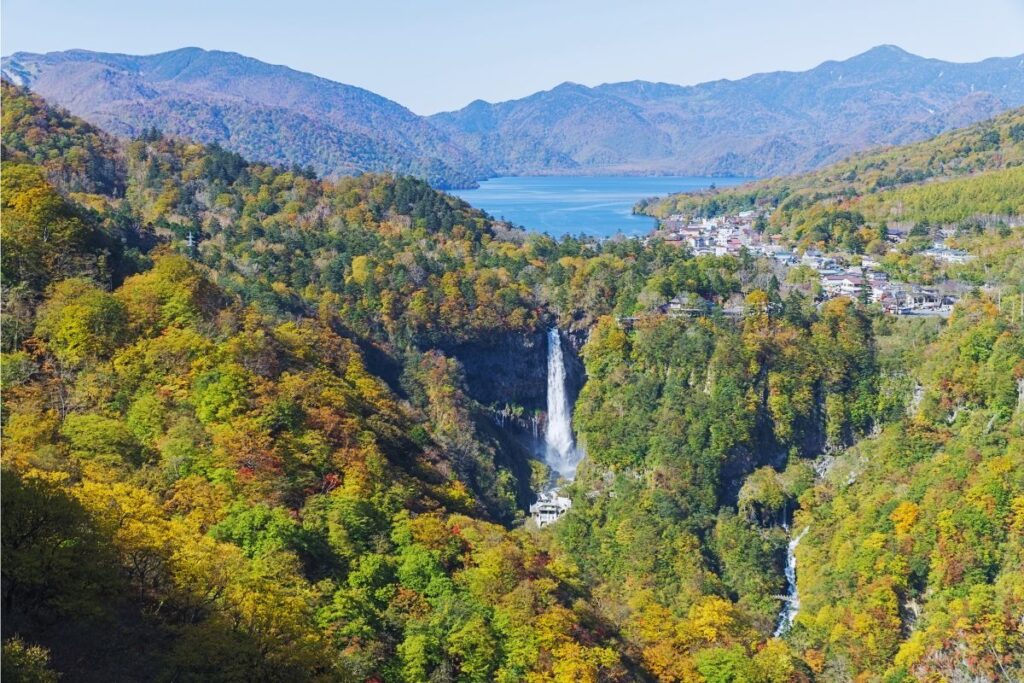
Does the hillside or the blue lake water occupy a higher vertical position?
the hillside

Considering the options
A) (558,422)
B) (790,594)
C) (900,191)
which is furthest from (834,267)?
(790,594)

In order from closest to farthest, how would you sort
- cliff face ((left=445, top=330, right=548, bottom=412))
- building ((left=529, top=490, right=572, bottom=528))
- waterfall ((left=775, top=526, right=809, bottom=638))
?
1. waterfall ((left=775, top=526, right=809, bottom=638))
2. building ((left=529, top=490, right=572, bottom=528))
3. cliff face ((left=445, top=330, right=548, bottom=412))

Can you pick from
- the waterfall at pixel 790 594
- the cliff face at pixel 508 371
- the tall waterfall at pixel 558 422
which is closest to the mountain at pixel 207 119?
the cliff face at pixel 508 371

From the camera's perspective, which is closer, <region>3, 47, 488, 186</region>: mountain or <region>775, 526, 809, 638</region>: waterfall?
<region>775, 526, 809, 638</region>: waterfall


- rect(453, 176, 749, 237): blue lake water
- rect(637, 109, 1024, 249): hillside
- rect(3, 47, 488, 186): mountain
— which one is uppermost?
rect(3, 47, 488, 186): mountain

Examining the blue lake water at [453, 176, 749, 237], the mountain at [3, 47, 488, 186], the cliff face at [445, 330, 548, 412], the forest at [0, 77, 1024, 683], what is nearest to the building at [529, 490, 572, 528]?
the forest at [0, 77, 1024, 683]

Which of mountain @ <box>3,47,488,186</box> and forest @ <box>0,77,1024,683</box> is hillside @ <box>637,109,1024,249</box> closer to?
forest @ <box>0,77,1024,683</box>
